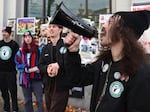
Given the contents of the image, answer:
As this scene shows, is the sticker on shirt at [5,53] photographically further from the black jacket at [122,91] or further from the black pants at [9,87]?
the black jacket at [122,91]

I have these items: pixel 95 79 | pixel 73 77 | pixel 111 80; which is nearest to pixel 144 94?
pixel 111 80

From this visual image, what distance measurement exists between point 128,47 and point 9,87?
488 cm

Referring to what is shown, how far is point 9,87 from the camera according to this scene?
6.73 m

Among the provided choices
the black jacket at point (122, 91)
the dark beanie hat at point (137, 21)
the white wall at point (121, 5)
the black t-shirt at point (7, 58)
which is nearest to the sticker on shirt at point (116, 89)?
the black jacket at point (122, 91)

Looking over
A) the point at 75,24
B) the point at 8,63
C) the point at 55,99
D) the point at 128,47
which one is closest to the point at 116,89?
the point at 128,47

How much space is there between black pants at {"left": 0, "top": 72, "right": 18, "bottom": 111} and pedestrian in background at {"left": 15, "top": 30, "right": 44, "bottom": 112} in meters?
0.55

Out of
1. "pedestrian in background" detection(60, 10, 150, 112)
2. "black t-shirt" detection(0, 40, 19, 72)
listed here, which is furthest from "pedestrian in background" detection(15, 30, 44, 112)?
"pedestrian in background" detection(60, 10, 150, 112)

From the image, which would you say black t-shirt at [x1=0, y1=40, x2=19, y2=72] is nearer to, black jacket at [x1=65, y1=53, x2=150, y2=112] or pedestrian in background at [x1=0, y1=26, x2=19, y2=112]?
pedestrian in background at [x1=0, y1=26, x2=19, y2=112]

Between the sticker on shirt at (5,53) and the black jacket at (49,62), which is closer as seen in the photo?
the black jacket at (49,62)

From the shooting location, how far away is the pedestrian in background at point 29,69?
19.8ft

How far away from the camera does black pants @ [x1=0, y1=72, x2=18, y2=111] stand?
6633 millimetres

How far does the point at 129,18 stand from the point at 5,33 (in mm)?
4734

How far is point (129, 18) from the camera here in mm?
2234

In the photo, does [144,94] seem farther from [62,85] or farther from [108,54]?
[62,85]
